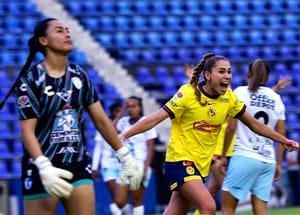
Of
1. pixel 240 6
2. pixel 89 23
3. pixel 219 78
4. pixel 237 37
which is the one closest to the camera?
pixel 219 78

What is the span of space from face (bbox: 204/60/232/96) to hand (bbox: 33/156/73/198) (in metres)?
2.41

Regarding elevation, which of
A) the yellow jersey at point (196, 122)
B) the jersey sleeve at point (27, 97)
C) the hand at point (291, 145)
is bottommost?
the hand at point (291, 145)

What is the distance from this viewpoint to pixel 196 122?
27.1ft

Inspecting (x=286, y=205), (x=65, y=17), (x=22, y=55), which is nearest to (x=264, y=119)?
(x=286, y=205)

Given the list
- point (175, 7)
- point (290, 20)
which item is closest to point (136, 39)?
point (175, 7)

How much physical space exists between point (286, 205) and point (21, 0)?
387 inches

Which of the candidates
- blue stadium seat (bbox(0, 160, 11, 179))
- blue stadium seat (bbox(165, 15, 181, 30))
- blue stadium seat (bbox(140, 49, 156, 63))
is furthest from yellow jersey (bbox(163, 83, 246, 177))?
blue stadium seat (bbox(165, 15, 181, 30))

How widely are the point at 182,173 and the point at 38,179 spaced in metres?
2.13

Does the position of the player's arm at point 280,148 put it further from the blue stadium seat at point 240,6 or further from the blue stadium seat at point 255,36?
the blue stadium seat at point 240,6

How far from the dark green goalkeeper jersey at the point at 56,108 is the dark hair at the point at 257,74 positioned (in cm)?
340

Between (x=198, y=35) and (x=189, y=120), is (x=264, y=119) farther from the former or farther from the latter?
(x=198, y=35)

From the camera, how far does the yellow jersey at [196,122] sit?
27.0 ft

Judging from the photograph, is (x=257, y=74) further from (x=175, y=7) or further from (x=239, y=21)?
(x=175, y=7)

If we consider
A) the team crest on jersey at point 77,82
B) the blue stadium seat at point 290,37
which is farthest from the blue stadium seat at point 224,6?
the team crest on jersey at point 77,82
